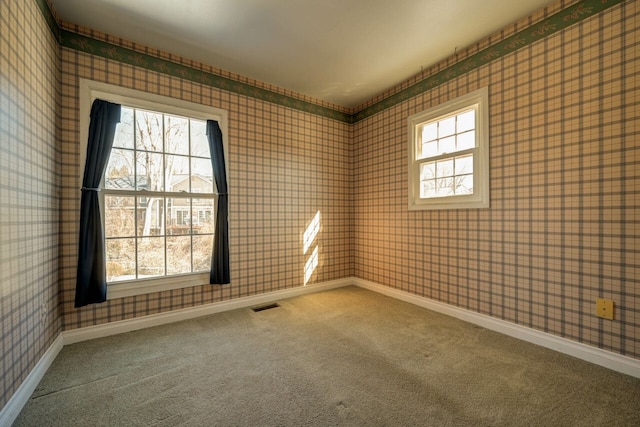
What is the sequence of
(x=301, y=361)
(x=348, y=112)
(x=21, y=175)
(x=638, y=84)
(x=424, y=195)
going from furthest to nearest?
(x=348, y=112), (x=424, y=195), (x=301, y=361), (x=638, y=84), (x=21, y=175)

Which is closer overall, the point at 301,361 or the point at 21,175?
the point at 21,175

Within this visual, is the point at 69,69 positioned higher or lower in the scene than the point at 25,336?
higher

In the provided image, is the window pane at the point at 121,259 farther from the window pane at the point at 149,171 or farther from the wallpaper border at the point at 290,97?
the wallpaper border at the point at 290,97

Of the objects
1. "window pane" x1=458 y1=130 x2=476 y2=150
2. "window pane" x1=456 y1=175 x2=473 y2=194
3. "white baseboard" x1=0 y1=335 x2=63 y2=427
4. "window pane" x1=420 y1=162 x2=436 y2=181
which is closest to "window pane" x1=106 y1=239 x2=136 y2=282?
Answer: "white baseboard" x1=0 y1=335 x2=63 y2=427

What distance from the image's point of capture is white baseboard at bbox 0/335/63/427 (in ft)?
4.50

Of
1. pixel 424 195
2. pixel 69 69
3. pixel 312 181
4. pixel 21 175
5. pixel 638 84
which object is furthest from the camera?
pixel 312 181

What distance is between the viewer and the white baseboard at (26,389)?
137cm

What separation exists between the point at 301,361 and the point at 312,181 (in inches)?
93.3

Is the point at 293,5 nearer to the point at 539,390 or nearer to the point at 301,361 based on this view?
the point at 301,361

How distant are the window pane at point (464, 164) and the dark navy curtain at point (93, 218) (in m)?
3.33

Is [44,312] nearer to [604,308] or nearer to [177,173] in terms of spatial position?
[177,173]

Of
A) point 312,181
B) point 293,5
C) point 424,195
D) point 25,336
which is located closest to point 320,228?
point 312,181

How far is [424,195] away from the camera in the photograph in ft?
10.3

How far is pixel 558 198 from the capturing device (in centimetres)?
210
